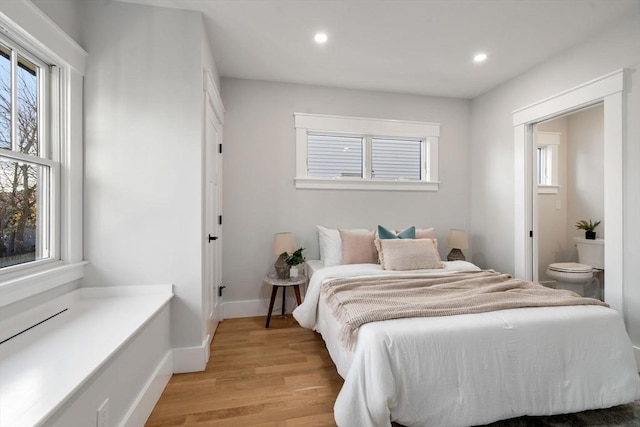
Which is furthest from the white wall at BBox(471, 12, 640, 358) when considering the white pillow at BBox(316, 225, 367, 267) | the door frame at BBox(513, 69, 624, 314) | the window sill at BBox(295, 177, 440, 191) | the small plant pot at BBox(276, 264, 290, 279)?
the small plant pot at BBox(276, 264, 290, 279)

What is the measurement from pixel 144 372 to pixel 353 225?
7.97 ft

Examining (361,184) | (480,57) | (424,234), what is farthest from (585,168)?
(361,184)

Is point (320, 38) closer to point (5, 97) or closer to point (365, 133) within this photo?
point (365, 133)

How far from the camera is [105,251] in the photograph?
196 centimetres

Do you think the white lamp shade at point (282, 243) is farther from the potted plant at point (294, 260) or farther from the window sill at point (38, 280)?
the window sill at point (38, 280)

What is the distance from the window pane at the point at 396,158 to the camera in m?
3.59

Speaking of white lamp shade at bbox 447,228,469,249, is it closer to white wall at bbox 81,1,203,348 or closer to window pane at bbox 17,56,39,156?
white wall at bbox 81,1,203,348

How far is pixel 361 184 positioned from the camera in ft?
11.3

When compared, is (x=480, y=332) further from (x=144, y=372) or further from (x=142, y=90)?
(x=142, y=90)

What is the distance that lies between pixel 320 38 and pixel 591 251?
3.32 m

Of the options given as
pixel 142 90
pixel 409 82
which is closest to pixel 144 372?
pixel 142 90

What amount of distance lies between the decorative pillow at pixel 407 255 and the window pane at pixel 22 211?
2551 millimetres

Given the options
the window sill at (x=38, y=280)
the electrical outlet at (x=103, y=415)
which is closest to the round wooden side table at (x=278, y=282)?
the window sill at (x=38, y=280)

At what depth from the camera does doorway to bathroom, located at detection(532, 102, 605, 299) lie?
2.71 metres
